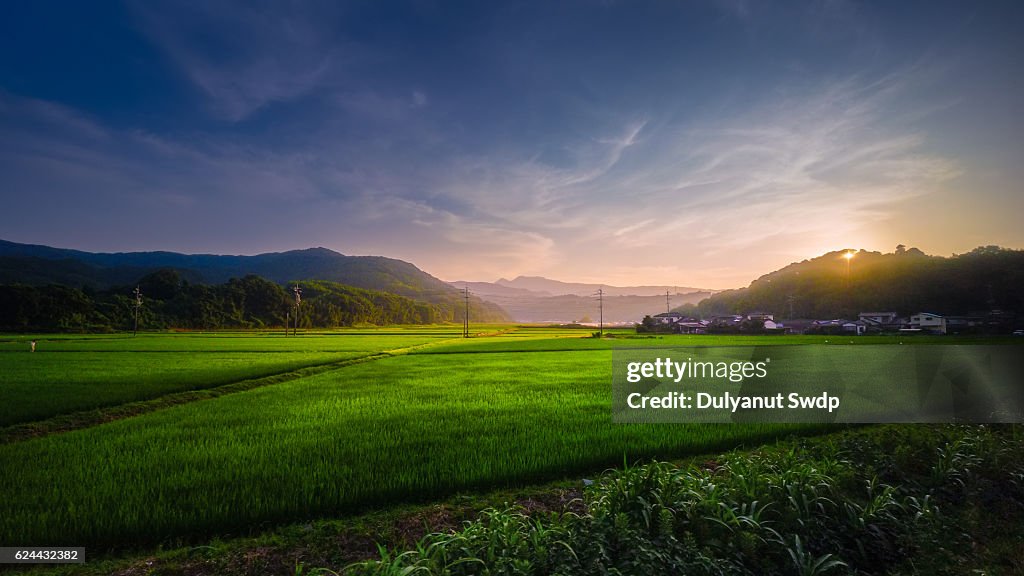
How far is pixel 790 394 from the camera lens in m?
14.8

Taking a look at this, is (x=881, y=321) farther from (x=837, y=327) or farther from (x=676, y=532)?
(x=676, y=532)

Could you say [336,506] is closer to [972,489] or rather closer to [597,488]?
[597,488]

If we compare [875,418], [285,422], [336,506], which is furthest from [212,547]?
[875,418]

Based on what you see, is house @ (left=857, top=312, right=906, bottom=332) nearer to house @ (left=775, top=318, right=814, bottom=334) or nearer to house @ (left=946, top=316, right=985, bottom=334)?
house @ (left=946, top=316, right=985, bottom=334)

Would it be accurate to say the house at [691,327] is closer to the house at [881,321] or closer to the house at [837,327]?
the house at [837,327]

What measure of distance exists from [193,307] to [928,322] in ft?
480

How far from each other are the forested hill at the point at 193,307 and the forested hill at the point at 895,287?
371ft

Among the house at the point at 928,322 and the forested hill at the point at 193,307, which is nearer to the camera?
the house at the point at 928,322

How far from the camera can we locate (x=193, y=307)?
100000mm

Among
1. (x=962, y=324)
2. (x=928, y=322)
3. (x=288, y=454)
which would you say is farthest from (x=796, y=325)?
(x=288, y=454)

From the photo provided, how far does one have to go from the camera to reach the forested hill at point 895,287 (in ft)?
155

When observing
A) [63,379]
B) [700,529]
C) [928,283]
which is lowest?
[63,379]

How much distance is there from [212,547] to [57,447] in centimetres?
725

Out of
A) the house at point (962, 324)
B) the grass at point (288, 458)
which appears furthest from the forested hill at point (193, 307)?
the house at point (962, 324)
